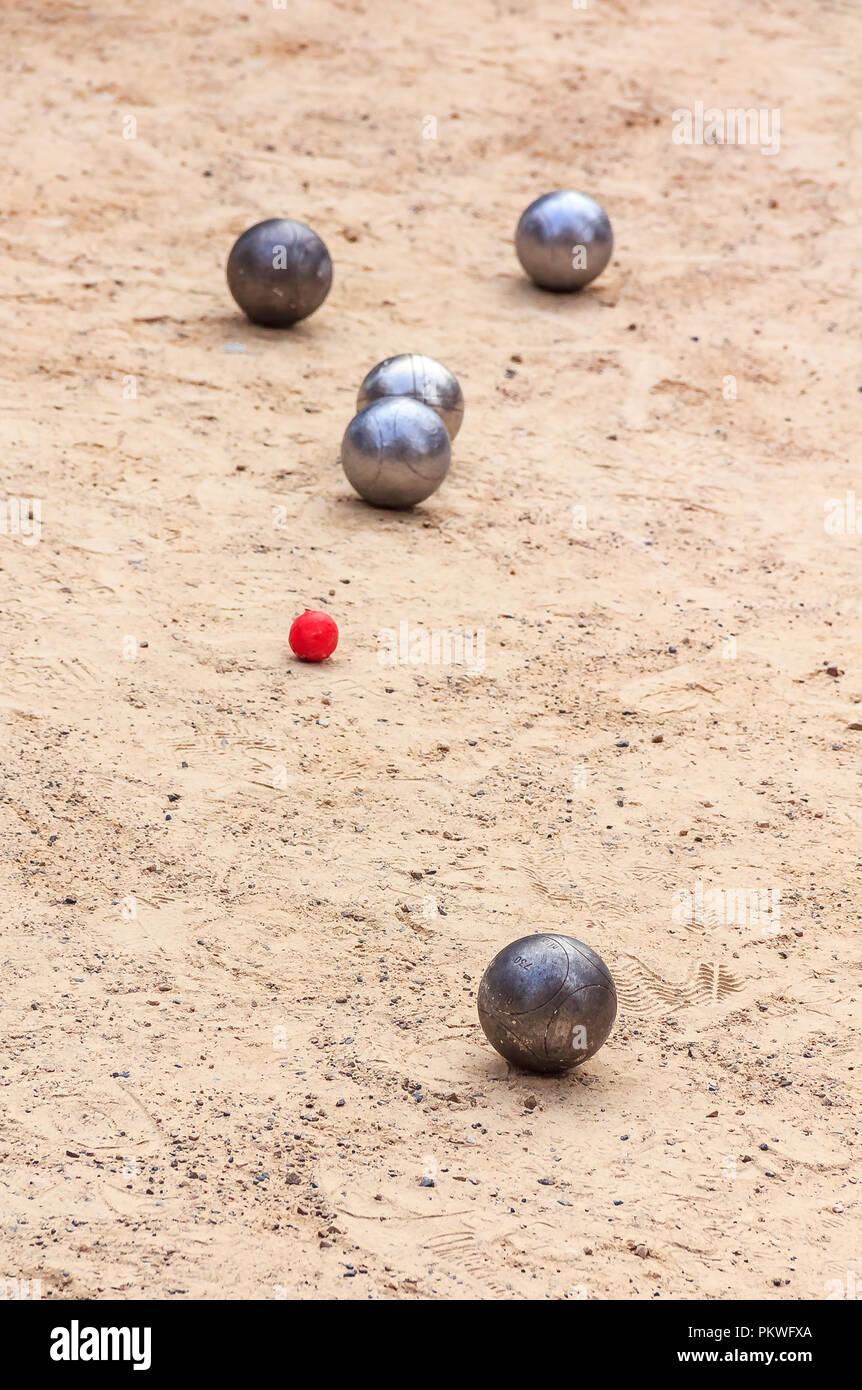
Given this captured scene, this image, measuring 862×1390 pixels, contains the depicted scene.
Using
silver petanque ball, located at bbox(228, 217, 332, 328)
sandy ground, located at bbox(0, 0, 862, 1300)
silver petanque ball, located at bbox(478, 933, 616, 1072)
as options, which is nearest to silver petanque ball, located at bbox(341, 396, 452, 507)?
sandy ground, located at bbox(0, 0, 862, 1300)

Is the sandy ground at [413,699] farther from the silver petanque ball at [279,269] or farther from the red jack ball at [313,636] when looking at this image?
the silver petanque ball at [279,269]

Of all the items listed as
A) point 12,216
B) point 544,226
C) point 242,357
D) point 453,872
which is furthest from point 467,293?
point 453,872

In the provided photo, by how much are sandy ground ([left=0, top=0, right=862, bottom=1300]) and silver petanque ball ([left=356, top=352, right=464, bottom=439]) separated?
0.43 metres

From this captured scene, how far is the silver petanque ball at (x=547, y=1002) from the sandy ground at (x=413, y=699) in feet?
→ 0.48

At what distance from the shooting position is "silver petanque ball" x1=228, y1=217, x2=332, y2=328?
916 cm

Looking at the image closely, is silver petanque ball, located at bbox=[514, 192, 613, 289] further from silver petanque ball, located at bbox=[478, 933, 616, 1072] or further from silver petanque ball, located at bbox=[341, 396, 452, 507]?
silver petanque ball, located at bbox=[478, 933, 616, 1072]

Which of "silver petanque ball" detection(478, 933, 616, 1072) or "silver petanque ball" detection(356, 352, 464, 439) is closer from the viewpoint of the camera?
"silver petanque ball" detection(478, 933, 616, 1072)

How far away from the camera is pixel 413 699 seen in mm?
6402

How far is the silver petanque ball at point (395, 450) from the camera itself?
7.60 metres

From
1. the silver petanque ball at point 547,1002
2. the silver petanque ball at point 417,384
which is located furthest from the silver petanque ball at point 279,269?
the silver petanque ball at point 547,1002

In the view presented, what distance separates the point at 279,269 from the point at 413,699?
12.8 feet
